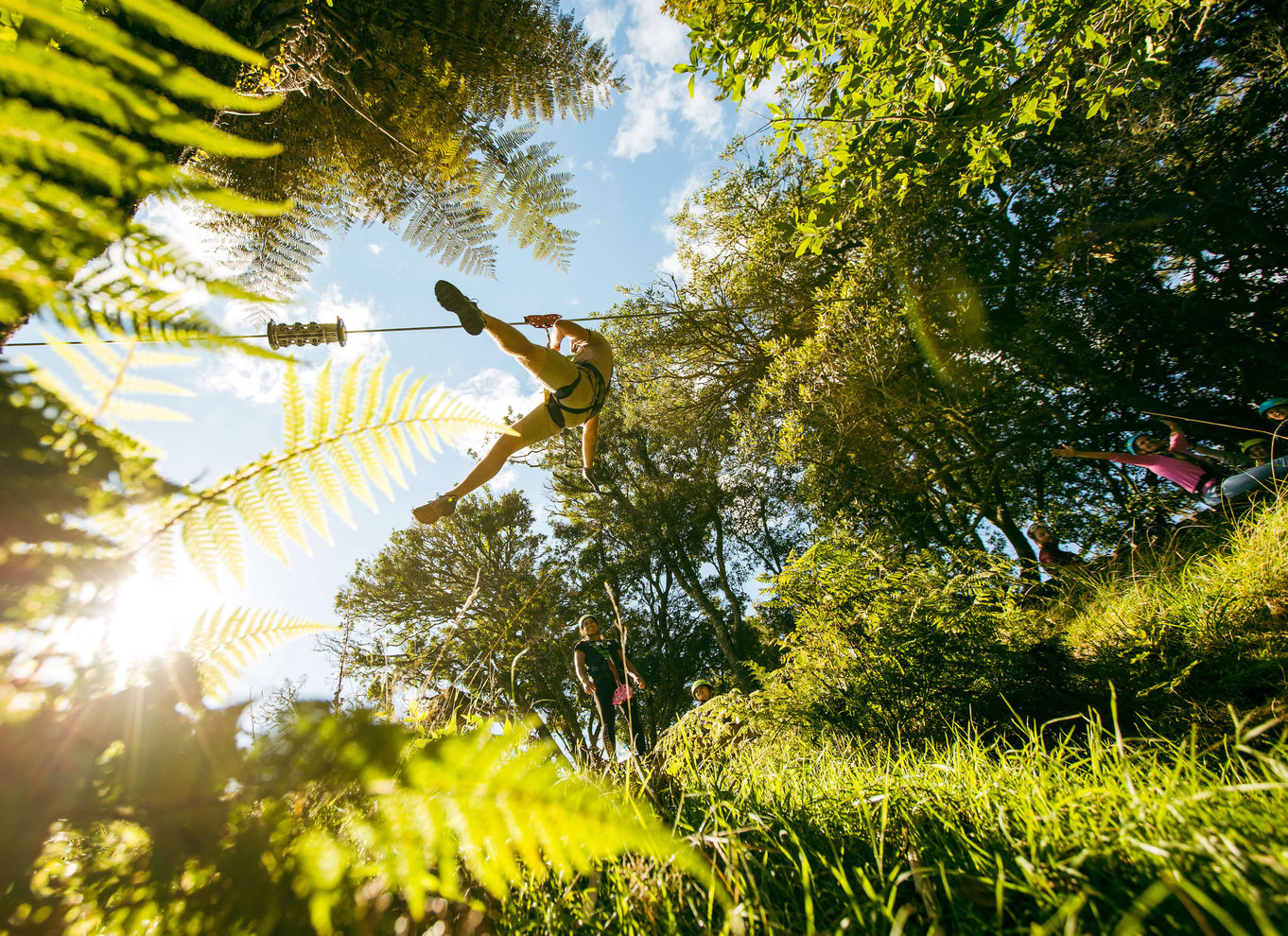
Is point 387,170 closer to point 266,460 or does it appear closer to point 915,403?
point 266,460

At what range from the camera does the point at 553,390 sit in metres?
3.87

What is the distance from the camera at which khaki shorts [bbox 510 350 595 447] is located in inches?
144

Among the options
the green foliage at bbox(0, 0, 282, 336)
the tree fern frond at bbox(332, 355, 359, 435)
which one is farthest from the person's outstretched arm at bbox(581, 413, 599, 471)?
the green foliage at bbox(0, 0, 282, 336)

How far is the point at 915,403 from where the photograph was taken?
6473 mm

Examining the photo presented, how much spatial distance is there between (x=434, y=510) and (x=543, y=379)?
1240mm

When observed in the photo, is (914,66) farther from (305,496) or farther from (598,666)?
(598,666)

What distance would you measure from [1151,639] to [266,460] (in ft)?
13.4

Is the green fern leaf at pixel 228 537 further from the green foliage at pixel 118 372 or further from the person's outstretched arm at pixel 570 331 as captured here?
the person's outstretched arm at pixel 570 331

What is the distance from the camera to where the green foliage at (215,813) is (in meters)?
0.46

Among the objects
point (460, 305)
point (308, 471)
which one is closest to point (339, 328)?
point (460, 305)

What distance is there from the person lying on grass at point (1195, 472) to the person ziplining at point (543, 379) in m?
4.81

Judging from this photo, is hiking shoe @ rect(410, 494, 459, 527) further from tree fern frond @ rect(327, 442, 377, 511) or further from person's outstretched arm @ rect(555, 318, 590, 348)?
tree fern frond @ rect(327, 442, 377, 511)

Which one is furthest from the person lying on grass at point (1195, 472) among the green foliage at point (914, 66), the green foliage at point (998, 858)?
the green foliage at point (998, 858)

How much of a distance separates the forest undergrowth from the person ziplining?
204cm
